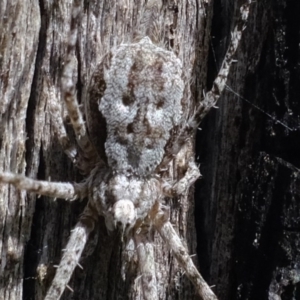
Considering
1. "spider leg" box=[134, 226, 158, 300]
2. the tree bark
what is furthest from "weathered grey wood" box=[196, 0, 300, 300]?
"spider leg" box=[134, 226, 158, 300]

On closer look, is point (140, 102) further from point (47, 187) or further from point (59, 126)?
point (47, 187)

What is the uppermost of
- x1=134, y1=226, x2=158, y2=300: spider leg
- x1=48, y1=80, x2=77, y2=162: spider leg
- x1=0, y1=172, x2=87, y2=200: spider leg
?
x1=48, y1=80, x2=77, y2=162: spider leg

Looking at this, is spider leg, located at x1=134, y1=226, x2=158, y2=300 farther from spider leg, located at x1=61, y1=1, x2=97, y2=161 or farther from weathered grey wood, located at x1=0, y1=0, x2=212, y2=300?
spider leg, located at x1=61, y1=1, x2=97, y2=161

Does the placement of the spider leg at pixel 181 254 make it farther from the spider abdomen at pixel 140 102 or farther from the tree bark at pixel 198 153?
the spider abdomen at pixel 140 102

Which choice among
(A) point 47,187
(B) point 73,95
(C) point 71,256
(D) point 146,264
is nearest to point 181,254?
(D) point 146,264

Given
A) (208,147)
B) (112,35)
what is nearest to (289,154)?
(208,147)

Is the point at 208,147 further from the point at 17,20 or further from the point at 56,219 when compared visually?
the point at 17,20
